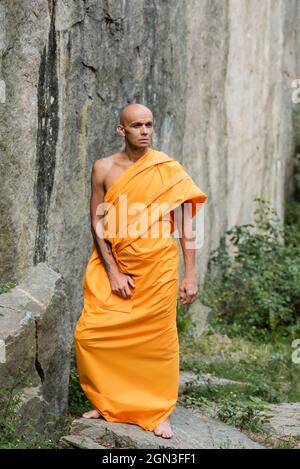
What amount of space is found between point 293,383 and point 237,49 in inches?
180

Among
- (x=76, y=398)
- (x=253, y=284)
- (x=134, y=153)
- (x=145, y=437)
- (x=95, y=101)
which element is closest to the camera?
(x=145, y=437)

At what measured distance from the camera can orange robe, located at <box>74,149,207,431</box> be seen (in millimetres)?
5312

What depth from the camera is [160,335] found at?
211 inches

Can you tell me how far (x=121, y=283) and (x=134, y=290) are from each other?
0.08 meters

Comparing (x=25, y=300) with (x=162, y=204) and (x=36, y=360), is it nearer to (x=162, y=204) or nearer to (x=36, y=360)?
(x=36, y=360)

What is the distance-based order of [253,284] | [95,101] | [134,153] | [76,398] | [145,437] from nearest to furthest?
[145,437] → [134,153] → [76,398] → [95,101] → [253,284]

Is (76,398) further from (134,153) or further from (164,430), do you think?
(134,153)

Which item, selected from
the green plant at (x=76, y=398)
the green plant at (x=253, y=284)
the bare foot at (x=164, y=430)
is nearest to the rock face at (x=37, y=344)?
the green plant at (x=76, y=398)

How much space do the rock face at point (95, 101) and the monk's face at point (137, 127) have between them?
574mm

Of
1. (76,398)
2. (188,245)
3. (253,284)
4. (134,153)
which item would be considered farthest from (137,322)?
(253,284)

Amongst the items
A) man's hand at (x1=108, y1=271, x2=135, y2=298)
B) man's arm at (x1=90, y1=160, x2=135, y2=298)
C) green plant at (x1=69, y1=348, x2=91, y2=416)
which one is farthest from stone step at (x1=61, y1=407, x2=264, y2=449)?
man's arm at (x1=90, y1=160, x2=135, y2=298)

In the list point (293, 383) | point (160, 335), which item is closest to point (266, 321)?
point (293, 383)

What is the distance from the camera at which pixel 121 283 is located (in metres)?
5.37

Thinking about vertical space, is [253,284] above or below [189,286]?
below
